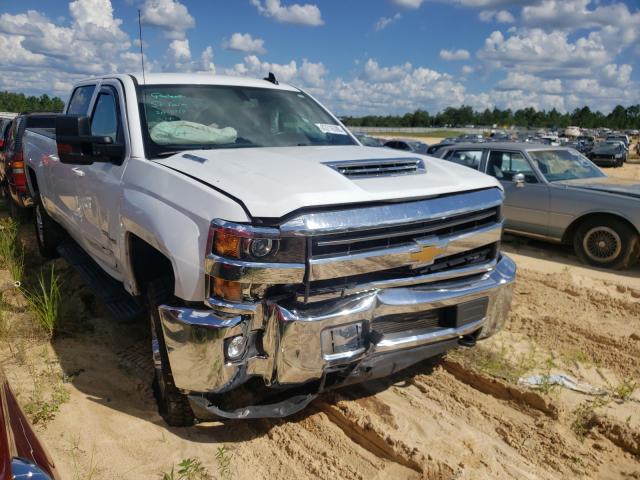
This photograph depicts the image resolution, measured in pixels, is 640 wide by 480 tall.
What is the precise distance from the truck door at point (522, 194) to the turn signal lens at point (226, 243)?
6516mm

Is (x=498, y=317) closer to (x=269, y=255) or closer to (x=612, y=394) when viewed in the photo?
(x=612, y=394)

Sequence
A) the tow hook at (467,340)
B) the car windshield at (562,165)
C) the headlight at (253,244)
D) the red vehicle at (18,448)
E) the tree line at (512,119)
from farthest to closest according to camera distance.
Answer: the tree line at (512,119) → the car windshield at (562,165) → the tow hook at (467,340) → the headlight at (253,244) → the red vehicle at (18,448)

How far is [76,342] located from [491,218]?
10.9 feet

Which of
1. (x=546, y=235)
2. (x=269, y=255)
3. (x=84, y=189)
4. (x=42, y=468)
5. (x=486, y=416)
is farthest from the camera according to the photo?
(x=546, y=235)

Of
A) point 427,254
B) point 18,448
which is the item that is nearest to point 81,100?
point 427,254

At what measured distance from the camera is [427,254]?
290 cm

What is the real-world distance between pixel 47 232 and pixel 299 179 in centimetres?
468

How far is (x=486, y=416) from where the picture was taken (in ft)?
11.1

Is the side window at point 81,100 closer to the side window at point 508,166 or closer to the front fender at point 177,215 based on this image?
the front fender at point 177,215

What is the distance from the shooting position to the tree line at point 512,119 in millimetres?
126056

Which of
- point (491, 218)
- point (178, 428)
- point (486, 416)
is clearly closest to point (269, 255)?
point (178, 428)

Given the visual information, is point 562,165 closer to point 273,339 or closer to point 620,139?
point 273,339

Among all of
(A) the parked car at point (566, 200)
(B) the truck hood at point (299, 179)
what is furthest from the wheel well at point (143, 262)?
(A) the parked car at point (566, 200)

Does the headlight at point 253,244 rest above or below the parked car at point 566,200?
above
